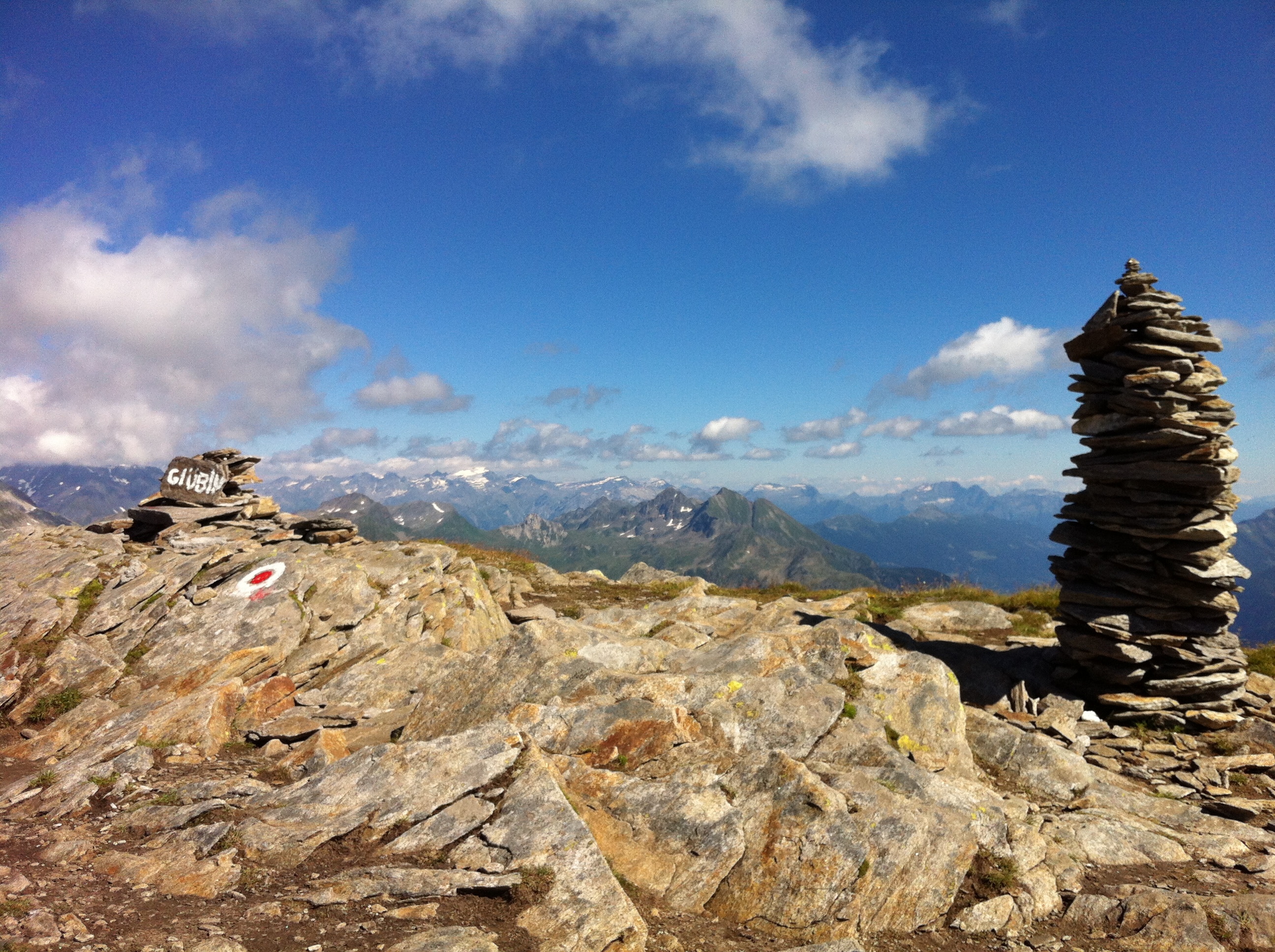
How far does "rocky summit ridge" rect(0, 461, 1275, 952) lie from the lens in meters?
7.84

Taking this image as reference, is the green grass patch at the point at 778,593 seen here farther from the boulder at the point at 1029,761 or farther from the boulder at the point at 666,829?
the boulder at the point at 666,829

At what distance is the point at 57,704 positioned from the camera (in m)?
16.1

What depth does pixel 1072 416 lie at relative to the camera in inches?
836

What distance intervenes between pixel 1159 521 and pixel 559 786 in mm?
21094

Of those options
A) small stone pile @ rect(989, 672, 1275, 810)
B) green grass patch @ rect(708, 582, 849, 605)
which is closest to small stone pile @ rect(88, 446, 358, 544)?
green grass patch @ rect(708, 582, 849, 605)

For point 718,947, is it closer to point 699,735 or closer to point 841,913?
point 841,913

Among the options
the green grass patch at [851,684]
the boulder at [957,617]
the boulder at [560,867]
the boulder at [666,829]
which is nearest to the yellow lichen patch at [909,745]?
the green grass patch at [851,684]

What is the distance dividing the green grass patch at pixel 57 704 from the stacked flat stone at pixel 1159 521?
31.0 meters

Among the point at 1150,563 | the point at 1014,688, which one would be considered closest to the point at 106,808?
the point at 1014,688

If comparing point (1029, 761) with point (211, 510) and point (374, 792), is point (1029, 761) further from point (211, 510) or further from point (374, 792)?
point (211, 510)

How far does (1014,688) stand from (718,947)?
1584 cm

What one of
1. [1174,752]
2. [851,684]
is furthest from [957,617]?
[851,684]

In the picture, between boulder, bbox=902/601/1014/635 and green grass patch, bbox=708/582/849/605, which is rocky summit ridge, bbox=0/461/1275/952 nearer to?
boulder, bbox=902/601/1014/635

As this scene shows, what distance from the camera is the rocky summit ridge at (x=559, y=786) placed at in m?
7.84
